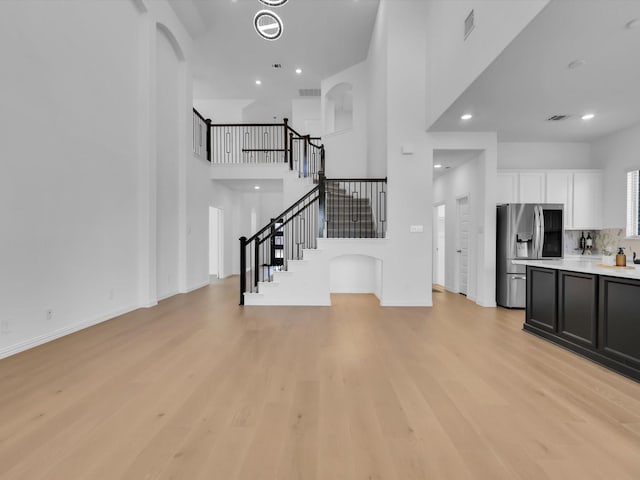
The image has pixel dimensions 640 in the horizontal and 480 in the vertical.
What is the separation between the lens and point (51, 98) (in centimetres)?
363

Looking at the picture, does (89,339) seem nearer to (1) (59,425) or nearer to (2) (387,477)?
(1) (59,425)

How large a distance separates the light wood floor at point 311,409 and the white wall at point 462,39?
127 inches

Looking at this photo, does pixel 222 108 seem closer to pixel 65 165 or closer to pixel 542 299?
pixel 65 165

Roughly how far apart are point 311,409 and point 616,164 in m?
7.39

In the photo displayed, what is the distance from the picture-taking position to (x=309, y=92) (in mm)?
10773

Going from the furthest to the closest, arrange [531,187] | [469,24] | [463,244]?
[463,244] → [531,187] → [469,24]

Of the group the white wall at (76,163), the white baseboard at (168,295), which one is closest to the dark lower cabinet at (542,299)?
the white wall at (76,163)

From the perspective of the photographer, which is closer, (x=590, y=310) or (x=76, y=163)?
(x=590, y=310)

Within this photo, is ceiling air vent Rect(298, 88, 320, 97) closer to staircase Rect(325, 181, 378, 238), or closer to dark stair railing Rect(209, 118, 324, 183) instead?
dark stair railing Rect(209, 118, 324, 183)

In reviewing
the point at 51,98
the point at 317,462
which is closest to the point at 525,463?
the point at 317,462

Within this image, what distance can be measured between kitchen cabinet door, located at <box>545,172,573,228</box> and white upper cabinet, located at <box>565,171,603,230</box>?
92 mm

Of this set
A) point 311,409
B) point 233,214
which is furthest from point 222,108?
point 311,409

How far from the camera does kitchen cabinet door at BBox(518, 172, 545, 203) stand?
618 centimetres

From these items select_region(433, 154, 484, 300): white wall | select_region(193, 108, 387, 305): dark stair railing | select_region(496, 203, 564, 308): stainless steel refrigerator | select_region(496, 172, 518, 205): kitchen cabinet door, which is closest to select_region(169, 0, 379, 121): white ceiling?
select_region(193, 108, 387, 305): dark stair railing
